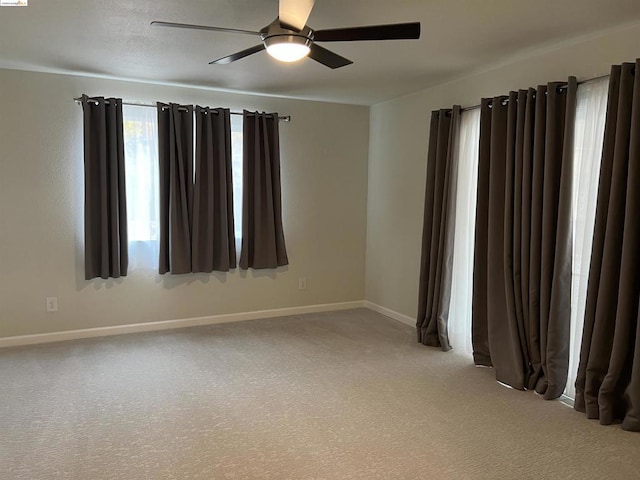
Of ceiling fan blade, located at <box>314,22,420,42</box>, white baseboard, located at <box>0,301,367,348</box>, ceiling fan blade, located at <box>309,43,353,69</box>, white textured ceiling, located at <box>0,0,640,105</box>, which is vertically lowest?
white baseboard, located at <box>0,301,367,348</box>

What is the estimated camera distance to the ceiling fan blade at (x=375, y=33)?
2205 mm

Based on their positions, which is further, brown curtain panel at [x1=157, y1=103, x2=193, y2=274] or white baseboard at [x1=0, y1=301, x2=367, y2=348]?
brown curtain panel at [x1=157, y1=103, x2=193, y2=274]

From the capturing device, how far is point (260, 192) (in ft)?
16.1

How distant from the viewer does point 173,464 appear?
7.91 feet

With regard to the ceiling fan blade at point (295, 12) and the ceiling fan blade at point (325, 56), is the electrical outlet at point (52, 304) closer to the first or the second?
the ceiling fan blade at point (325, 56)

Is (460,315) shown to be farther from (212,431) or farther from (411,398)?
(212,431)

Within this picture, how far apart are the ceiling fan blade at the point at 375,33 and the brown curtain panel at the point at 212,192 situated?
8.03 ft

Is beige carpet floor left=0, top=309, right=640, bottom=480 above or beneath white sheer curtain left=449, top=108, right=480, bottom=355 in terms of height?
beneath

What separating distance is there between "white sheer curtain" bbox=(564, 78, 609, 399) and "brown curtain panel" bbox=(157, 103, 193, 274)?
315 centimetres

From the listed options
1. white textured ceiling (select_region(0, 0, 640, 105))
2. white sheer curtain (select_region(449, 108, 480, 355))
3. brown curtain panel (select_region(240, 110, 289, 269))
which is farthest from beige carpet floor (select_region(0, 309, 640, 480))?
white textured ceiling (select_region(0, 0, 640, 105))

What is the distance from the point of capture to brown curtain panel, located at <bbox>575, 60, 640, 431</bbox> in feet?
8.90

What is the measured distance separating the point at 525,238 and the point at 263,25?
213 cm

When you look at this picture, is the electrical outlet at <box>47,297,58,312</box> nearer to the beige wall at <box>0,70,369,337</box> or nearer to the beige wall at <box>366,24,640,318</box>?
the beige wall at <box>0,70,369,337</box>

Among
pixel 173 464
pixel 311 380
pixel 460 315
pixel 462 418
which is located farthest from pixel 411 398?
pixel 173 464
